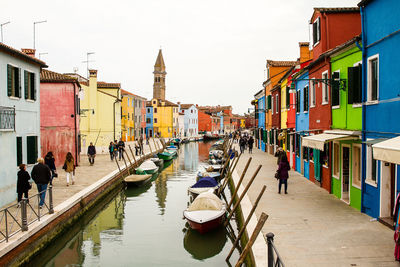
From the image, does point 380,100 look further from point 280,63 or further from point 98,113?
point 98,113

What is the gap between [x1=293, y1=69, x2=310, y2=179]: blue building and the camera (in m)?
17.5

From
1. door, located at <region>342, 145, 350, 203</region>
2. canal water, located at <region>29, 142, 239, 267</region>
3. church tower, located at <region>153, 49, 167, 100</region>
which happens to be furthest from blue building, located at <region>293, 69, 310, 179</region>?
church tower, located at <region>153, 49, 167, 100</region>

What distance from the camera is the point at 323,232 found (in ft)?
29.2

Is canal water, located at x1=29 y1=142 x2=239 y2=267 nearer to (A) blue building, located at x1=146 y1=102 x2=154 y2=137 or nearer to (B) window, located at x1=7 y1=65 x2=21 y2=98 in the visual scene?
(B) window, located at x1=7 y1=65 x2=21 y2=98

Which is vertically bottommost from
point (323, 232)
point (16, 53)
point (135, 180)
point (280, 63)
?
point (135, 180)

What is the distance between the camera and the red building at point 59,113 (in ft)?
78.0

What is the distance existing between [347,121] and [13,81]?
490 inches

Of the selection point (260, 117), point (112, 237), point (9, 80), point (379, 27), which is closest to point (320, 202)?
point (379, 27)

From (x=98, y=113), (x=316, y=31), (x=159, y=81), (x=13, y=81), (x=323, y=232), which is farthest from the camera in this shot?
(x=159, y=81)

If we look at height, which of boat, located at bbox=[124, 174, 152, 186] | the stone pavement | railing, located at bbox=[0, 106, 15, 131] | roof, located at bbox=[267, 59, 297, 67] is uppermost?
roof, located at bbox=[267, 59, 297, 67]

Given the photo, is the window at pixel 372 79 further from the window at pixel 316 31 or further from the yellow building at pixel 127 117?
the yellow building at pixel 127 117

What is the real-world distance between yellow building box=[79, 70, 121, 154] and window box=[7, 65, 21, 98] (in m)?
20.4

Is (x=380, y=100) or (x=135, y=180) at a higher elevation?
(x=380, y=100)

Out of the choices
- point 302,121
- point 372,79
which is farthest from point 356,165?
point 302,121
